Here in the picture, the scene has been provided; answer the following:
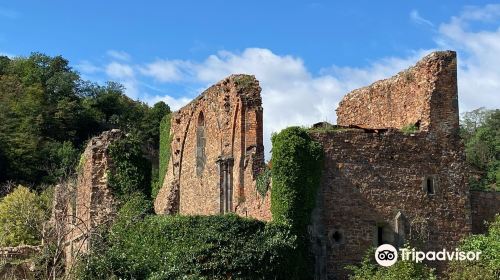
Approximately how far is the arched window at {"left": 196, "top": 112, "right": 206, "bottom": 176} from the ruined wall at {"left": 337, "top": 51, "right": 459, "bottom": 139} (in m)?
7.21

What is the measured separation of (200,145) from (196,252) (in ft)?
37.4

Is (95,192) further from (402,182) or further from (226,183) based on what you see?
(402,182)

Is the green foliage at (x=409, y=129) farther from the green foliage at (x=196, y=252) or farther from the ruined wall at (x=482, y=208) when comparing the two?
the green foliage at (x=196, y=252)

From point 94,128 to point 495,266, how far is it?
137 feet

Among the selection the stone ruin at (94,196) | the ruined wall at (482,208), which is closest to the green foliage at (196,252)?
the stone ruin at (94,196)

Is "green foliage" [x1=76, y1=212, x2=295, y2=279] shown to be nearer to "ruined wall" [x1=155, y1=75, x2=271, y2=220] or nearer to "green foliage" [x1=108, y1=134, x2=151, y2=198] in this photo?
"green foliage" [x1=108, y1=134, x2=151, y2=198]

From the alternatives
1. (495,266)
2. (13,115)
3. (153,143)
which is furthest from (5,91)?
(495,266)

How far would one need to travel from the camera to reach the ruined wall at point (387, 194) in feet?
73.6

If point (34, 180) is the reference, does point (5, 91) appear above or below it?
above

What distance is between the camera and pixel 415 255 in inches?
880

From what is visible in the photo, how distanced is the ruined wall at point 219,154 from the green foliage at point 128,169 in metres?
3.23

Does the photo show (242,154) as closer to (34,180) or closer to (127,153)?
(127,153)

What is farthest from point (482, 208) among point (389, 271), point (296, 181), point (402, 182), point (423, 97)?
point (296, 181)

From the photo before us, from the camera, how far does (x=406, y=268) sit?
20.8m
